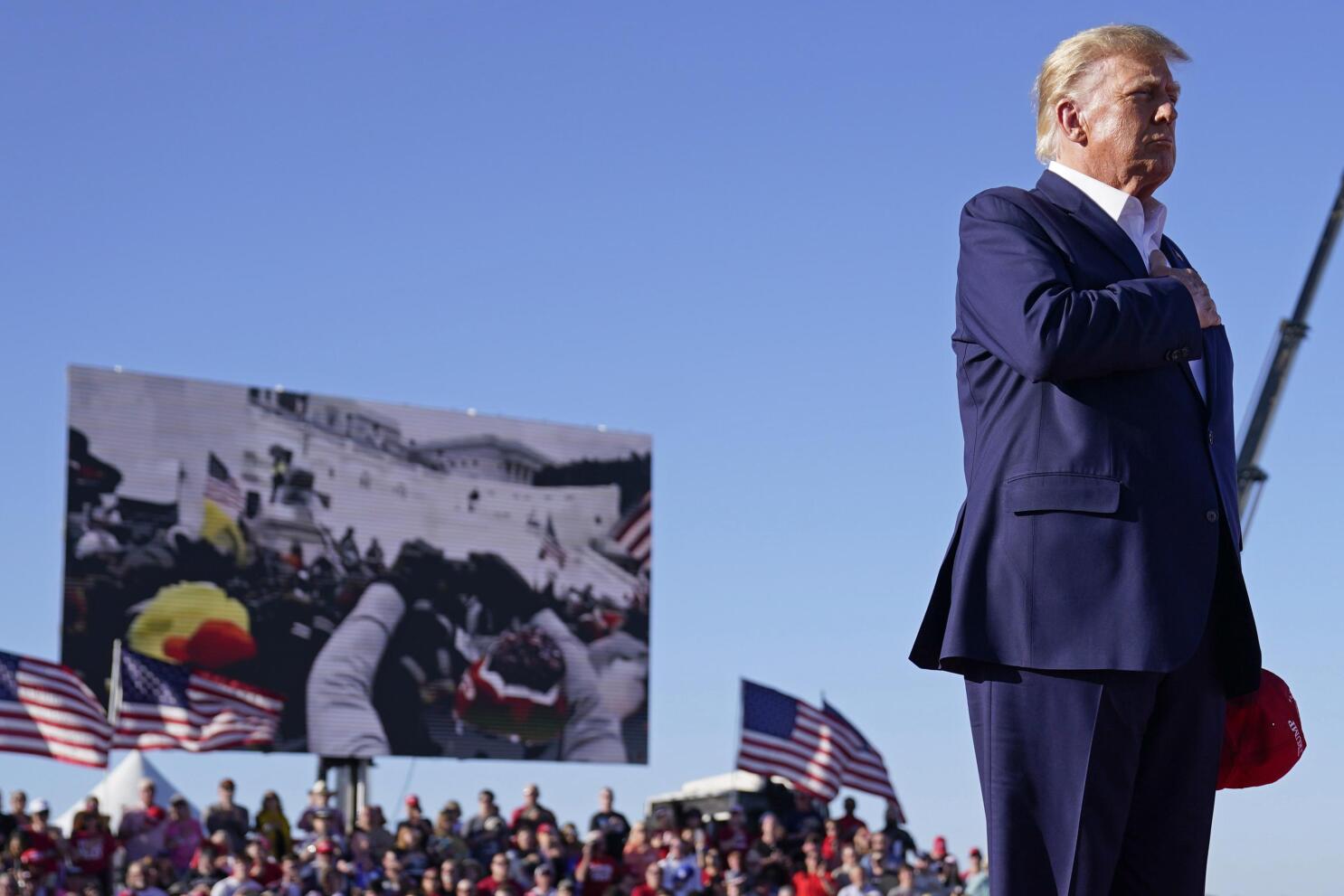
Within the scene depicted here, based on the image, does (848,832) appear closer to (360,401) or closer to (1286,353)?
(360,401)

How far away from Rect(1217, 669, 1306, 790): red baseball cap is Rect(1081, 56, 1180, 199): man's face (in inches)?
27.8

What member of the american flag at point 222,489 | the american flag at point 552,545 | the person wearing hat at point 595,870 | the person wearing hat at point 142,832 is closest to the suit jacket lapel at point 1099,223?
the person wearing hat at point 595,870

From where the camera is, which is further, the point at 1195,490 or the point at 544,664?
the point at 544,664

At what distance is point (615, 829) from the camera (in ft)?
57.9

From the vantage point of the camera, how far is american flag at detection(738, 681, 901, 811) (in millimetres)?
21156

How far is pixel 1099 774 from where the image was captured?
246 cm

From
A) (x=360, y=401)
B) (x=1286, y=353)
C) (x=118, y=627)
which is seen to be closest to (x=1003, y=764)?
(x=1286, y=353)

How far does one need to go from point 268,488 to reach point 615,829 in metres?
7.85

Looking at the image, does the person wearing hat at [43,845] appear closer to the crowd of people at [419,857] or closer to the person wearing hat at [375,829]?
the crowd of people at [419,857]

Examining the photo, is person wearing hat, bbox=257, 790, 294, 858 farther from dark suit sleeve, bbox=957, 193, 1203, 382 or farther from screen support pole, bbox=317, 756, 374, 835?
dark suit sleeve, bbox=957, 193, 1203, 382

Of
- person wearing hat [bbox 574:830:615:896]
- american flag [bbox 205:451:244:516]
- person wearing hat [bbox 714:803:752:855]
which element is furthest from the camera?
american flag [bbox 205:451:244:516]

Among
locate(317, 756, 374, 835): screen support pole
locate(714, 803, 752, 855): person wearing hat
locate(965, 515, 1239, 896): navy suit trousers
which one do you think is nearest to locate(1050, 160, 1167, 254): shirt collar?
locate(965, 515, 1239, 896): navy suit trousers

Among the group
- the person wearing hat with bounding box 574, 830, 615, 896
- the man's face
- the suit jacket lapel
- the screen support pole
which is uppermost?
the man's face

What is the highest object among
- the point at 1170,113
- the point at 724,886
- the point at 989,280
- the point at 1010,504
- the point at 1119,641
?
the point at 1170,113
